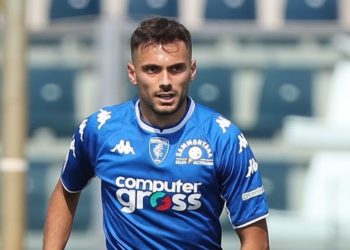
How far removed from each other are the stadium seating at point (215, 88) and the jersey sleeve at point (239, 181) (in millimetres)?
6114

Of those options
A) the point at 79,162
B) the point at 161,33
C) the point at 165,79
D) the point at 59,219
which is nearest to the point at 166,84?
the point at 165,79

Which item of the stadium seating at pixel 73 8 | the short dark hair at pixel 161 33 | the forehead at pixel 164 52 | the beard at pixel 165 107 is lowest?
the stadium seating at pixel 73 8

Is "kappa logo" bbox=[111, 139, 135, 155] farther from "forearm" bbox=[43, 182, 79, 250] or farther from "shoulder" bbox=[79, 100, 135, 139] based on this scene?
"forearm" bbox=[43, 182, 79, 250]

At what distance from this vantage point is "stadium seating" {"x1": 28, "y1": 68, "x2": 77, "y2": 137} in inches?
412

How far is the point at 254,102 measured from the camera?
10.5 metres

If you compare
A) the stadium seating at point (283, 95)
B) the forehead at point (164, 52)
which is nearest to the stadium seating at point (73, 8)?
the stadium seating at point (283, 95)

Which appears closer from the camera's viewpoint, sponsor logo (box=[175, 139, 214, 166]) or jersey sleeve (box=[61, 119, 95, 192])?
sponsor logo (box=[175, 139, 214, 166])

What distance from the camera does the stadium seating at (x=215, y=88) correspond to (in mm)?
10273

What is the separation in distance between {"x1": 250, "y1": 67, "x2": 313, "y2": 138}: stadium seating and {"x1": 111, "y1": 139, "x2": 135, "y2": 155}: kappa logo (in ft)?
20.0

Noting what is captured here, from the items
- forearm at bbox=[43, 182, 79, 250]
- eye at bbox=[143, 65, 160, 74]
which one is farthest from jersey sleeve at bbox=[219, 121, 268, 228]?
forearm at bbox=[43, 182, 79, 250]

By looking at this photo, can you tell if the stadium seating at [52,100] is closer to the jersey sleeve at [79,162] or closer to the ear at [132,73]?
the jersey sleeve at [79,162]

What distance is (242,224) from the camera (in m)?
4.14

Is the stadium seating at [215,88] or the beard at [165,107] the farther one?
the stadium seating at [215,88]

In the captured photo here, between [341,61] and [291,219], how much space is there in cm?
140
